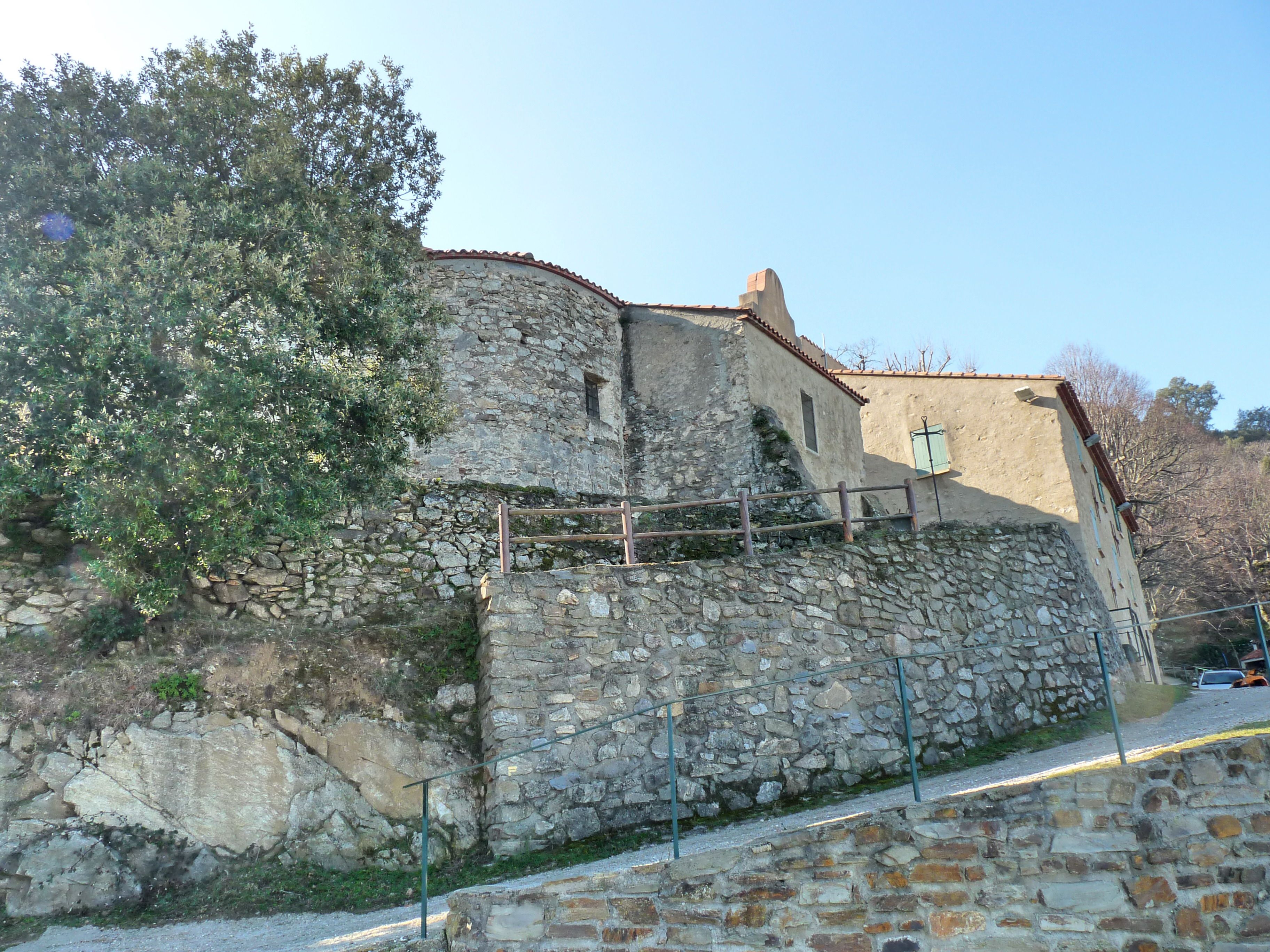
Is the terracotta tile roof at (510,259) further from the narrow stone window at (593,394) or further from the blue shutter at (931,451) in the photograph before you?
the blue shutter at (931,451)

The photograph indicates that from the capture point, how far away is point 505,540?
415 inches

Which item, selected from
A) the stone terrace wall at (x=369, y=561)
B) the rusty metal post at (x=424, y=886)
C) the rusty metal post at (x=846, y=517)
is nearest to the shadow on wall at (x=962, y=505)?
the rusty metal post at (x=846, y=517)

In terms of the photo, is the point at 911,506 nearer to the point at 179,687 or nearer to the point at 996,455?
the point at 996,455

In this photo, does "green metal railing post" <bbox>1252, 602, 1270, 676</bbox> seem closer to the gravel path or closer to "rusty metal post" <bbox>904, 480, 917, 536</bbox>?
the gravel path

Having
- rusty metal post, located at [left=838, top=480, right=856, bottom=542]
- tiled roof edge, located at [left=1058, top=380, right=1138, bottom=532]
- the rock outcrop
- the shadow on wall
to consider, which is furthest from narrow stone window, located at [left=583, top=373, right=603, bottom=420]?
tiled roof edge, located at [left=1058, top=380, right=1138, bottom=532]

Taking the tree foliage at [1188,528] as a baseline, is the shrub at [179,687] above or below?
below

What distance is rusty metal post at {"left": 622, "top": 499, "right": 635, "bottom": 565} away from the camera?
1088 cm

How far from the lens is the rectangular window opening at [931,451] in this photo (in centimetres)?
1869

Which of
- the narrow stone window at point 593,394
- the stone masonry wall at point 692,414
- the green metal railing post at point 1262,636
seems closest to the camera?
the green metal railing post at point 1262,636

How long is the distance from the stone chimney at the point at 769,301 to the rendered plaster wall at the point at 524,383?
3786 mm

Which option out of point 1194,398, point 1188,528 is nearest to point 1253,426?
point 1194,398

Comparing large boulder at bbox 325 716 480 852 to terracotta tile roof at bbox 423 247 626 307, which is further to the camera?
terracotta tile roof at bbox 423 247 626 307

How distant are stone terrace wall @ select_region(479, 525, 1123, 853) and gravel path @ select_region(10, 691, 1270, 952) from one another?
2.71 feet

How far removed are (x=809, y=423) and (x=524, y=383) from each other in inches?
223
